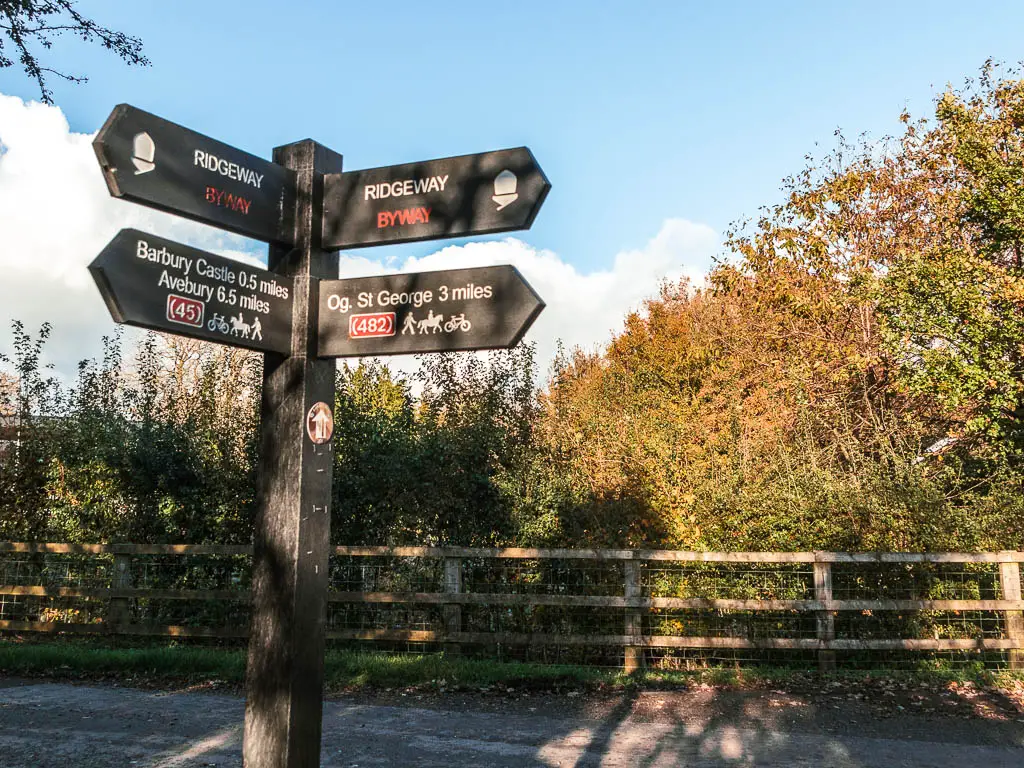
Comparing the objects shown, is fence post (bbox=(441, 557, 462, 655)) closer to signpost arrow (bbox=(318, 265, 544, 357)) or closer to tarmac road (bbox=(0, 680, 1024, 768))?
tarmac road (bbox=(0, 680, 1024, 768))

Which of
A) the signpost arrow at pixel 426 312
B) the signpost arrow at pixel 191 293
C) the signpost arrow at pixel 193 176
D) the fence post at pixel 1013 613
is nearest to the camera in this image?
the signpost arrow at pixel 191 293

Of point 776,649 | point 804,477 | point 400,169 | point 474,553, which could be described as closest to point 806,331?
point 804,477

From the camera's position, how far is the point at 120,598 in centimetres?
1103

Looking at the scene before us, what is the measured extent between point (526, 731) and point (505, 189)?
4784mm

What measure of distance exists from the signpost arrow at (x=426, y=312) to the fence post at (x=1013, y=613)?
28.2ft

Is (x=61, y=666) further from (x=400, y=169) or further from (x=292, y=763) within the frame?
(x=400, y=169)

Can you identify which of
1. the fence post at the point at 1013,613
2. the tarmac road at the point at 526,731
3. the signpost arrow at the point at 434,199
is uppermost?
the signpost arrow at the point at 434,199

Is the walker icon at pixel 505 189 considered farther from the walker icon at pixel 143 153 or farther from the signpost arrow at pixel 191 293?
the walker icon at pixel 143 153

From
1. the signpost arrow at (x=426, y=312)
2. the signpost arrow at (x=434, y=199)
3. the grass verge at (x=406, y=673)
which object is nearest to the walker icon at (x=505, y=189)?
the signpost arrow at (x=434, y=199)

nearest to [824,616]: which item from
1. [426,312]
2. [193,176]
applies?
[426,312]

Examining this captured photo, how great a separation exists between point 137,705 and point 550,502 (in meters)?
5.55

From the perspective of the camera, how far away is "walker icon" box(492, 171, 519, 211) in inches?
153

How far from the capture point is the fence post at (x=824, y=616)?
975 cm

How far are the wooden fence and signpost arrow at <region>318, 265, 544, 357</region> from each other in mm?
6261
